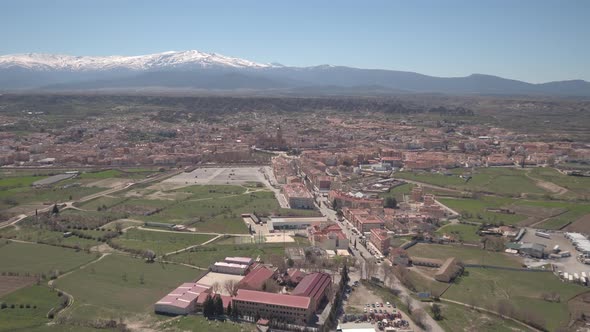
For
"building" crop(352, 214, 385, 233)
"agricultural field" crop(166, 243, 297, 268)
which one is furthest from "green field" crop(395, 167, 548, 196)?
"agricultural field" crop(166, 243, 297, 268)

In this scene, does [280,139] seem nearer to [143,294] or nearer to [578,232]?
[578,232]

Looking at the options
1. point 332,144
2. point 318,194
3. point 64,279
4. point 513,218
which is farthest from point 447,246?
point 332,144

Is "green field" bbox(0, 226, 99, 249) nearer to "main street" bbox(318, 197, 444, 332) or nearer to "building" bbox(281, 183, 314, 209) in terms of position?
"building" bbox(281, 183, 314, 209)

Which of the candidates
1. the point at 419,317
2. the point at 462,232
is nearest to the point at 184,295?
the point at 419,317

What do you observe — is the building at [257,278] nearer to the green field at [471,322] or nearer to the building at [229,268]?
the building at [229,268]

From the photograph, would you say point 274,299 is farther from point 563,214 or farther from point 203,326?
A: point 563,214
